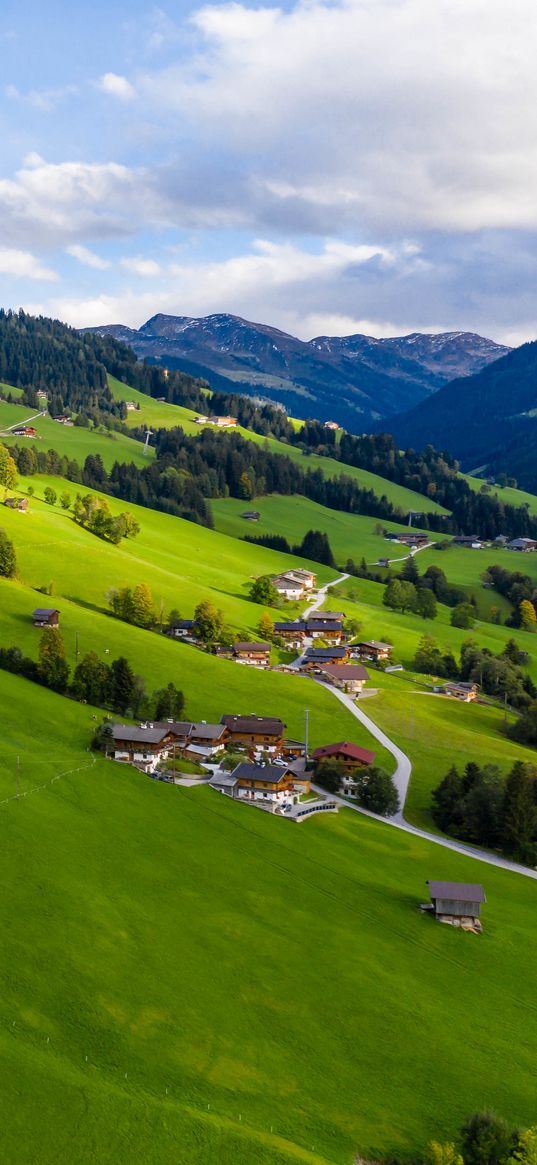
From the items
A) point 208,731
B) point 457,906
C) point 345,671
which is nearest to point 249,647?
point 345,671

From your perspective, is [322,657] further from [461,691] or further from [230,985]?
[230,985]

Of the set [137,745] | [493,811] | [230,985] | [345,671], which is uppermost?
[345,671]

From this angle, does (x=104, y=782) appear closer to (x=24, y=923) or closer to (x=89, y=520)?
(x=24, y=923)

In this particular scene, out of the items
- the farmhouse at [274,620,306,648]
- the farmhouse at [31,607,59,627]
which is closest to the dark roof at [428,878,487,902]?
the farmhouse at [31,607,59,627]

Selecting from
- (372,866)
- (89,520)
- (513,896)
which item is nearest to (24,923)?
(372,866)

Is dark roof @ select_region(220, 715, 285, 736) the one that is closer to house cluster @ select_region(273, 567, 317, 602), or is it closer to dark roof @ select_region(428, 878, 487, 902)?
dark roof @ select_region(428, 878, 487, 902)

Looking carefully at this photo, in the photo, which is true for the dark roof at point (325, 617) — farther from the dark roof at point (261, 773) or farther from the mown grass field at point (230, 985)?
the mown grass field at point (230, 985)
